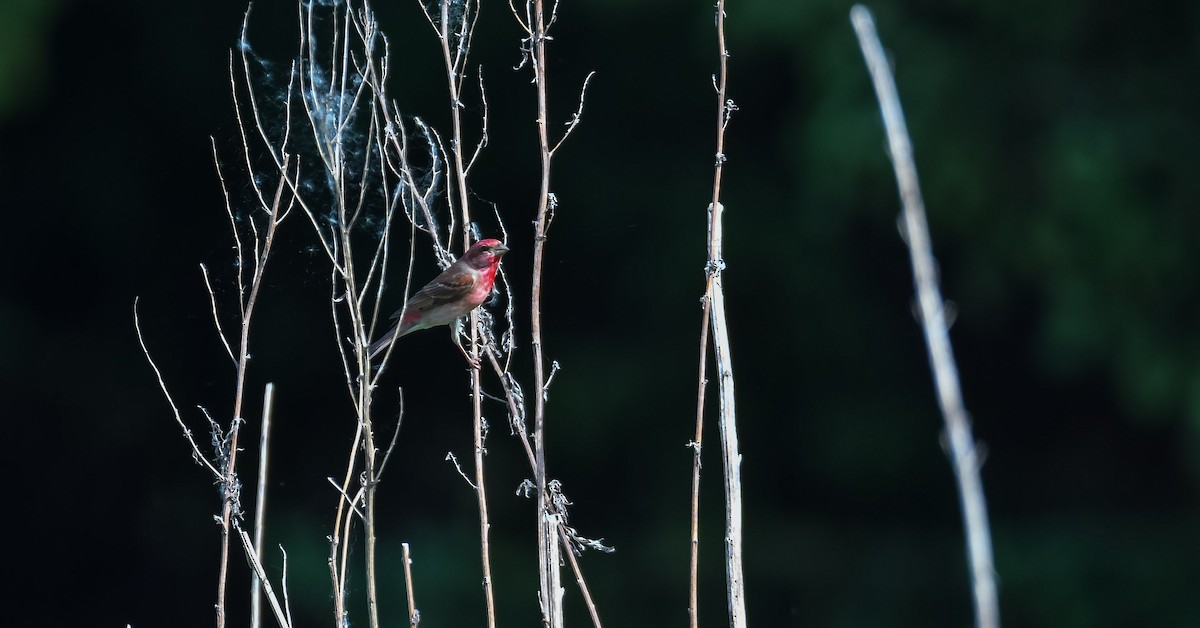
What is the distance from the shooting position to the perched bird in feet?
9.61

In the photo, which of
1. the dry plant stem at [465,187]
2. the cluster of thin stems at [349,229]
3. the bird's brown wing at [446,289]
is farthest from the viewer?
the bird's brown wing at [446,289]

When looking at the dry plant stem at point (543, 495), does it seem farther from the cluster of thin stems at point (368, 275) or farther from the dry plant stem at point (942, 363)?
the dry plant stem at point (942, 363)

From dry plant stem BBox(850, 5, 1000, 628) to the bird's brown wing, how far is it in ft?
4.97

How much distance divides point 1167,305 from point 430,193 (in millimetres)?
4117

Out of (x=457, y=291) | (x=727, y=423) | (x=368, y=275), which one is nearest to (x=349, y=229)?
(x=368, y=275)

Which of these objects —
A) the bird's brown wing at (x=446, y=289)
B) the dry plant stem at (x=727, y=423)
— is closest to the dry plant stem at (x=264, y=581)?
the dry plant stem at (x=727, y=423)

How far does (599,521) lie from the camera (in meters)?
7.58

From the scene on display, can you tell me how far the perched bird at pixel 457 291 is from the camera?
2.93 meters

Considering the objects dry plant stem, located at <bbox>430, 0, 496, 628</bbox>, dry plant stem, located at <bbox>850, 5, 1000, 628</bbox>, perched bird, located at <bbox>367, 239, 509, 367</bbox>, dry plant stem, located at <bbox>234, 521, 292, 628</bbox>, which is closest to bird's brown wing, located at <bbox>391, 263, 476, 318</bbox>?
perched bird, located at <bbox>367, 239, 509, 367</bbox>

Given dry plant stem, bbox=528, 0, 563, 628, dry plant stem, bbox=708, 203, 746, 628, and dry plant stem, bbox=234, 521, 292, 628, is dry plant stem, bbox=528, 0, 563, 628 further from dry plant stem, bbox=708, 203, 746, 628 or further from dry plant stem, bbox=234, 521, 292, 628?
dry plant stem, bbox=234, 521, 292, 628

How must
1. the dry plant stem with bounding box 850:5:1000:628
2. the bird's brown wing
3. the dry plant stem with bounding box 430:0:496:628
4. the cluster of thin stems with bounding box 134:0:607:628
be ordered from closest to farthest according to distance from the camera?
the dry plant stem with bounding box 850:5:1000:628, the cluster of thin stems with bounding box 134:0:607:628, the dry plant stem with bounding box 430:0:496:628, the bird's brown wing

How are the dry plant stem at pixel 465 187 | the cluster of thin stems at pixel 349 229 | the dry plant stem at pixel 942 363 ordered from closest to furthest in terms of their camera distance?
the dry plant stem at pixel 942 363 < the cluster of thin stems at pixel 349 229 < the dry plant stem at pixel 465 187

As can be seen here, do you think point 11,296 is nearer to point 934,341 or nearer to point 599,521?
point 599,521

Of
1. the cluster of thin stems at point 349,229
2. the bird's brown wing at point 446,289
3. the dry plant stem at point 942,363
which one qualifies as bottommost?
the dry plant stem at point 942,363
